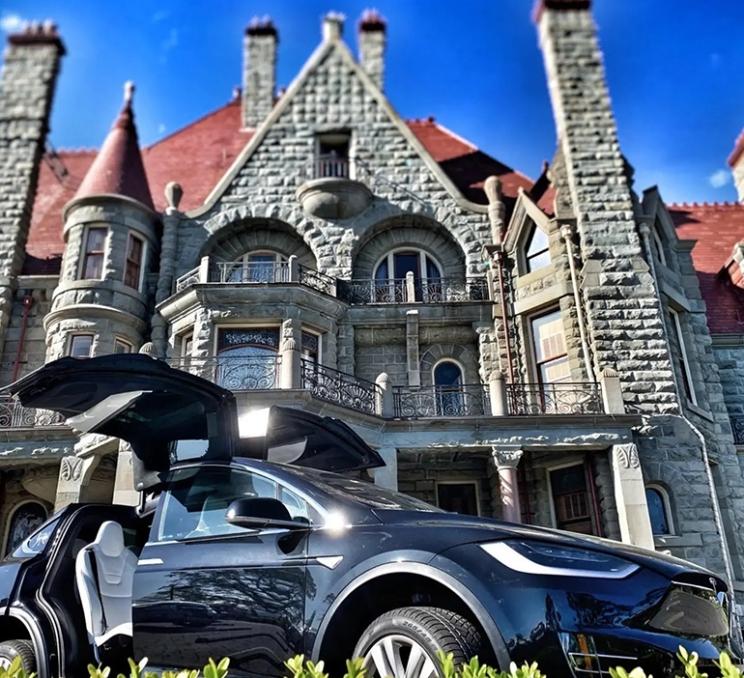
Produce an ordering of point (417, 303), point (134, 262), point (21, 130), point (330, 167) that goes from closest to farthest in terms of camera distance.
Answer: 1. point (417, 303)
2. point (134, 262)
3. point (330, 167)
4. point (21, 130)

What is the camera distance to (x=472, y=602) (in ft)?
10.5

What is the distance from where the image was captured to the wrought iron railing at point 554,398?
49.3 ft

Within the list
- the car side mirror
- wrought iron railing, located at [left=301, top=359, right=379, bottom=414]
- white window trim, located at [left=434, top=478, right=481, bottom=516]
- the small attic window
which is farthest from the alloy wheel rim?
the small attic window

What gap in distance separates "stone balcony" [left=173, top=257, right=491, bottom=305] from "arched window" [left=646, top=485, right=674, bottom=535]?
6304mm

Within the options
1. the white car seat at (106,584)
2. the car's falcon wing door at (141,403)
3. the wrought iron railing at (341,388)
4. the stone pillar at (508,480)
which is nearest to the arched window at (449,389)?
the wrought iron railing at (341,388)

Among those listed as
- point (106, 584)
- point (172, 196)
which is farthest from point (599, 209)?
point (106, 584)

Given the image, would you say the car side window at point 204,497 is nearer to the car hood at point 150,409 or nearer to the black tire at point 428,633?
the car hood at point 150,409

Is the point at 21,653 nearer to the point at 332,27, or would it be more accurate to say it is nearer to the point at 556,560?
the point at 556,560

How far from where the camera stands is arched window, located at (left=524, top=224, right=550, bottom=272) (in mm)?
17781

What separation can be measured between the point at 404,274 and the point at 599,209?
5566 mm

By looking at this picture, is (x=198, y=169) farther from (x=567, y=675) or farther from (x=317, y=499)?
(x=567, y=675)

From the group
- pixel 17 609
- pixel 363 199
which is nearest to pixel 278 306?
pixel 363 199

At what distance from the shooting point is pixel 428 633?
3.17 meters

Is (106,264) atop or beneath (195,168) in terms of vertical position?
beneath
